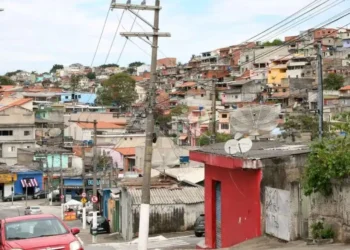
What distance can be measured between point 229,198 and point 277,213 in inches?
131

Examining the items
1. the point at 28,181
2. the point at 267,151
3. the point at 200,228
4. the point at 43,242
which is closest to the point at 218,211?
the point at 267,151

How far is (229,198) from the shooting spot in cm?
1978

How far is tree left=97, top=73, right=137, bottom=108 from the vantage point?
384 ft

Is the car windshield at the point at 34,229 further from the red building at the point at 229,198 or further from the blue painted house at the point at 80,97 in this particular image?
the blue painted house at the point at 80,97

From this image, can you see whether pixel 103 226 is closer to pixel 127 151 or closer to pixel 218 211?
pixel 218 211

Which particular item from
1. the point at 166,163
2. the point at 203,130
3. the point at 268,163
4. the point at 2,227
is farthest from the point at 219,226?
the point at 203,130

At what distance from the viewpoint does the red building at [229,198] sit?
18000 millimetres

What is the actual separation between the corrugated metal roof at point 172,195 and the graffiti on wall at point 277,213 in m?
13.0

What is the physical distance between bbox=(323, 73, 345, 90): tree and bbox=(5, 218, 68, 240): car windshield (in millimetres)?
80972

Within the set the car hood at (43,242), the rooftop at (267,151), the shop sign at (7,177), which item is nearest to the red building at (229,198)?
the rooftop at (267,151)

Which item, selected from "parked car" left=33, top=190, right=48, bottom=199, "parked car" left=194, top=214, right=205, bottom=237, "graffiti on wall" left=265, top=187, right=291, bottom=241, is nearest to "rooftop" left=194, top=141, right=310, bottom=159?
"graffiti on wall" left=265, top=187, right=291, bottom=241

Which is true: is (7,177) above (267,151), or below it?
below

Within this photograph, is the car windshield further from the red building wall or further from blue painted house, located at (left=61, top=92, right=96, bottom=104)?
blue painted house, located at (left=61, top=92, right=96, bottom=104)

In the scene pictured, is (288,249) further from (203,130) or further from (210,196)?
(203,130)
